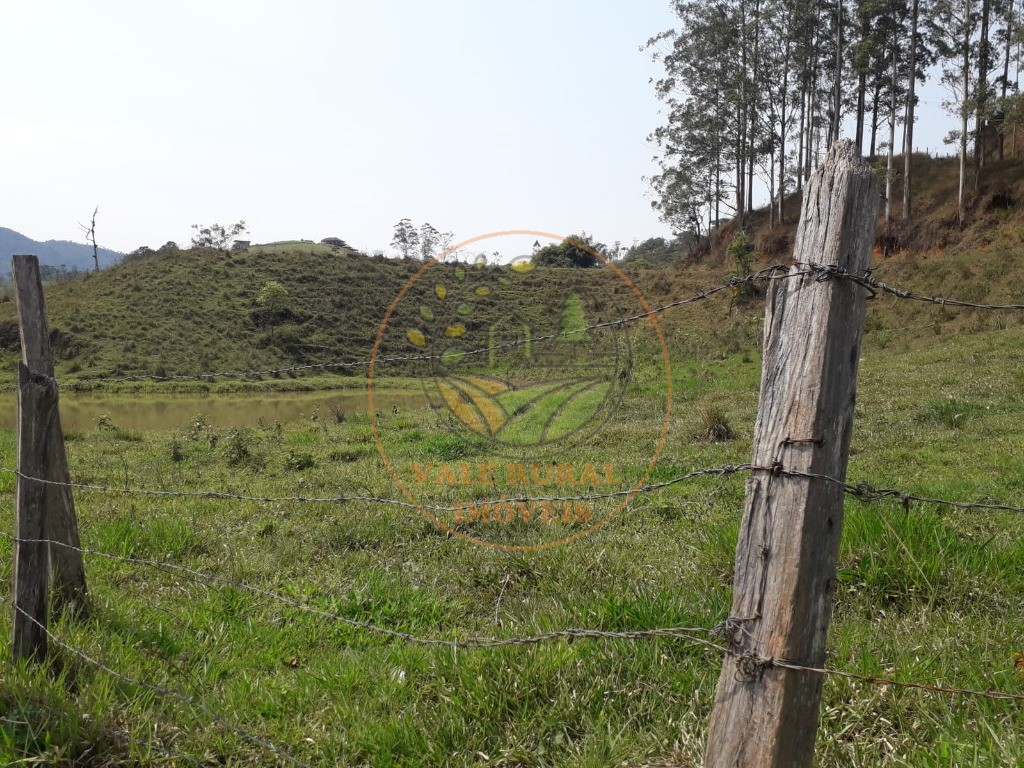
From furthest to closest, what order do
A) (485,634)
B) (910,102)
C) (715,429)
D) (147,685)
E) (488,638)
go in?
(910,102) → (715,429) → (485,634) → (488,638) → (147,685)

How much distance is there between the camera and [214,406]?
92.8 ft

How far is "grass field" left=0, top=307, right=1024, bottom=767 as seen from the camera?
3002mm

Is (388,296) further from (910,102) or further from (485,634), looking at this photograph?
(485,634)

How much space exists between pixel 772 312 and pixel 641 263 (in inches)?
2207

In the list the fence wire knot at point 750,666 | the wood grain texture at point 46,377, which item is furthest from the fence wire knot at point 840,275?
the wood grain texture at point 46,377

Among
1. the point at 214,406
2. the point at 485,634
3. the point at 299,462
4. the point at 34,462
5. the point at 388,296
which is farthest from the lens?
the point at 388,296

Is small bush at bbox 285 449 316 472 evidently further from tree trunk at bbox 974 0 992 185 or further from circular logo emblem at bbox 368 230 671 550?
tree trunk at bbox 974 0 992 185

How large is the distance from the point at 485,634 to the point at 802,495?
261 cm

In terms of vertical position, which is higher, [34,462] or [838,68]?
[838,68]

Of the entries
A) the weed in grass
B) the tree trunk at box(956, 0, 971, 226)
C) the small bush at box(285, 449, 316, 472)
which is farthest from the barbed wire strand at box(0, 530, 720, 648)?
the tree trunk at box(956, 0, 971, 226)

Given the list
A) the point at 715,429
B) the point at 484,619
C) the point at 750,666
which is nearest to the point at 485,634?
the point at 484,619

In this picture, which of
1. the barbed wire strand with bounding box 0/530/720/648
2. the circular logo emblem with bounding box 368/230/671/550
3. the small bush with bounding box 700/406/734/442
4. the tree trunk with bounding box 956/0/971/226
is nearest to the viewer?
the barbed wire strand with bounding box 0/530/720/648

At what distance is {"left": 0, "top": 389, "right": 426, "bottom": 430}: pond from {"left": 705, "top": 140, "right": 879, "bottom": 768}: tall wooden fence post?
1867 centimetres

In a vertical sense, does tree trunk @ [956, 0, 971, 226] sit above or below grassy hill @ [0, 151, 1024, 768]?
above
